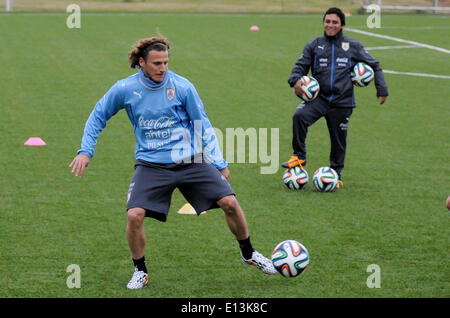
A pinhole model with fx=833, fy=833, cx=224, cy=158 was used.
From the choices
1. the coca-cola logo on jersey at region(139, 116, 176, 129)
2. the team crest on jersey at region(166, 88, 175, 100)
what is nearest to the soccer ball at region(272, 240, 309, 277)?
the coca-cola logo on jersey at region(139, 116, 176, 129)

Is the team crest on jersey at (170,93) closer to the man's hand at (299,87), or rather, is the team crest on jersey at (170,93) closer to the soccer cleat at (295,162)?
the man's hand at (299,87)

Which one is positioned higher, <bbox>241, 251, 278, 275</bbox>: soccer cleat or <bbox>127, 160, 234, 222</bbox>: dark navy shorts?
<bbox>127, 160, 234, 222</bbox>: dark navy shorts

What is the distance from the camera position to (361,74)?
36.1 feet

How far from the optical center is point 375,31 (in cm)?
3011

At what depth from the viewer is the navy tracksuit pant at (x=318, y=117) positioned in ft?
36.0

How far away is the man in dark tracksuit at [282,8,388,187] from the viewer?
10.9m

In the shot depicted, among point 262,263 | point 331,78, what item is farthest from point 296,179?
point 262,263

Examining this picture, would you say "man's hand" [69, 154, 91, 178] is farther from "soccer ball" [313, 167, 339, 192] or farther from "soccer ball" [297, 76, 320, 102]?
"soccer ball" [297, 76, 320, 102]

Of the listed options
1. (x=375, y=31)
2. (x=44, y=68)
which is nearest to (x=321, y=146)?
(x=44, y=68)

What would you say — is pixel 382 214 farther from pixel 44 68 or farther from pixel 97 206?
pixel 44 68

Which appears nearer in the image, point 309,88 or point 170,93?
point 170,93

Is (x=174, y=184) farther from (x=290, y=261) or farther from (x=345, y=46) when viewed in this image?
(x=345, y=46)

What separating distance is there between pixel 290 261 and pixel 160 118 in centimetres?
169

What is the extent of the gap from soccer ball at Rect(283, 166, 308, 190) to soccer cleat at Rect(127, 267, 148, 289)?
12.8 feet
